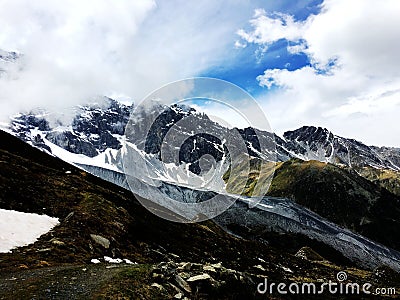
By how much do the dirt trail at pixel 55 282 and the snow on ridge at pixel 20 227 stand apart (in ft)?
23.8

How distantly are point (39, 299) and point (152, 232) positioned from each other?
118 ft

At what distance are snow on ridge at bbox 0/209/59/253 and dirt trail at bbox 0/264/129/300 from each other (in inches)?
285

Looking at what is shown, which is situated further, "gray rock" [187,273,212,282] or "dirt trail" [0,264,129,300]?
"gray rock" [187,273,212,282]

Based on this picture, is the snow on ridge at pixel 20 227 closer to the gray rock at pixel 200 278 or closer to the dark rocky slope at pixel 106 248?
the dark rocky slope at pixel 106 248

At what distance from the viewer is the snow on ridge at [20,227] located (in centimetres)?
2855

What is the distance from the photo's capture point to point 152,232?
51.5m

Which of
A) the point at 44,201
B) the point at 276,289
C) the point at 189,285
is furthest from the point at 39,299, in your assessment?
the point at 44,201

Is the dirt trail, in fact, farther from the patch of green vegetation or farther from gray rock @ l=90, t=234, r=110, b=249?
gray rock @ l=90, t=234, r=110, b=249

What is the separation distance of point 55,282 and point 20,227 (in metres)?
16.1

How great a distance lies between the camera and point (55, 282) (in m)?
18.9

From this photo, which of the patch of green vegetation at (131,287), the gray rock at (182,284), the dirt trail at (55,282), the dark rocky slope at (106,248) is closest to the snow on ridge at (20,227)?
the dark rocky slope at (106,248)

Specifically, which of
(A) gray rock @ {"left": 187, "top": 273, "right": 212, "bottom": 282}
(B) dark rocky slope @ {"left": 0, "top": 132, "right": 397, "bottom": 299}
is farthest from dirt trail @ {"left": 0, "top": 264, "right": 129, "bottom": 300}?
(A) gray rock @ {"left": 187, "top": 273, "right": 212, "bottom": 282}

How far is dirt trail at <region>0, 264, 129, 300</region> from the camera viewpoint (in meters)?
16.8

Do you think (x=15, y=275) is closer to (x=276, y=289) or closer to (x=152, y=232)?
(x=276, y=289)
